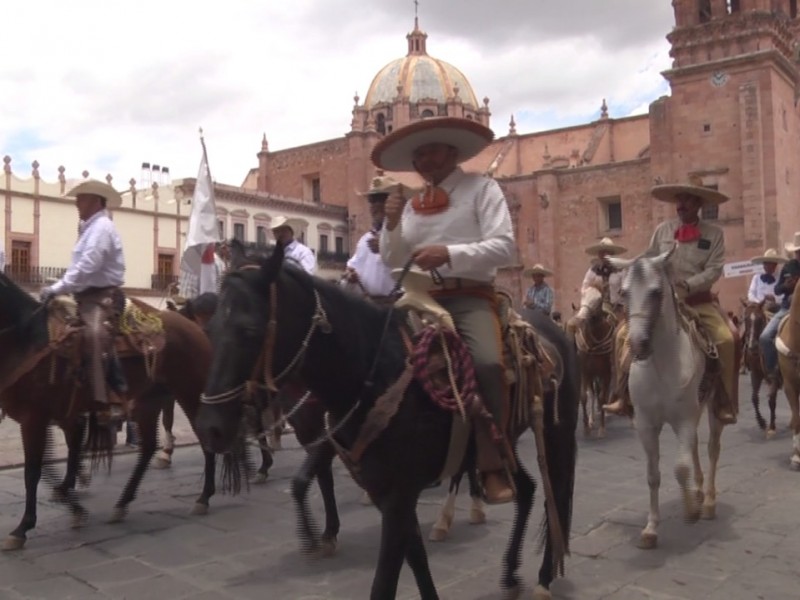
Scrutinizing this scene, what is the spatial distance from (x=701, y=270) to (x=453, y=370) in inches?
144

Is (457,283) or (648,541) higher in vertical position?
(457,283)

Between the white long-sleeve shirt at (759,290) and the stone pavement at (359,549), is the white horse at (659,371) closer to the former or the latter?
the stone pavement at (359,549)

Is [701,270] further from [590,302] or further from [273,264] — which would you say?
[273,264]

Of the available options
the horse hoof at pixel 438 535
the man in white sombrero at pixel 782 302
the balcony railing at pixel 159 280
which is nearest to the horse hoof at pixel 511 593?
the horse hoof at pixel 438 535

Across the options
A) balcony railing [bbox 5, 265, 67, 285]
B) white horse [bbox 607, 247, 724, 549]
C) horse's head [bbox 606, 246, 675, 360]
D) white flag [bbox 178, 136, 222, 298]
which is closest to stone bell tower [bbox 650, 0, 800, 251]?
balcony railing [bbox 5, 265, 67, 285]

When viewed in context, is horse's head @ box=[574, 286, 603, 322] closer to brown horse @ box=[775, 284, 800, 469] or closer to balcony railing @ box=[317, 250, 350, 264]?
brown horse @ box=[775, 284, 800, 469]

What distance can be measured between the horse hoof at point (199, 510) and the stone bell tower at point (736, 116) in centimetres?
3260

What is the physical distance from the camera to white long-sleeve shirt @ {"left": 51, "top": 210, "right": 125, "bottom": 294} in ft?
19.4

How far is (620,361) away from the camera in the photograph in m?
6.61

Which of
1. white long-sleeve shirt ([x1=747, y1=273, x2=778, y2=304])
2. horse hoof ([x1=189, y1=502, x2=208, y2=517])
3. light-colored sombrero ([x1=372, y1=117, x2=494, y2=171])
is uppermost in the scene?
light-colored sombrero ([x1=372, y1=117, x2=494, y2=171])

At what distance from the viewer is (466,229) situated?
3.74m

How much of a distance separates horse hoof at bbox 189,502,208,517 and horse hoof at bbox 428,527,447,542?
196 cm

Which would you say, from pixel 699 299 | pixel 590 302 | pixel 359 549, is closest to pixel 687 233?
pixel 699 299

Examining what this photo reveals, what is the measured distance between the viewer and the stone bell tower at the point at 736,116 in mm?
34531
